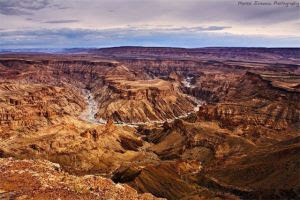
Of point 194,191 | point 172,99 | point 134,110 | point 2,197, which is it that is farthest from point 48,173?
point 172,99

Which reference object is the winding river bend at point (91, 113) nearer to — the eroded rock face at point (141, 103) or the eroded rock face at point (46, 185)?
the eroded rock face at point (141, 103)

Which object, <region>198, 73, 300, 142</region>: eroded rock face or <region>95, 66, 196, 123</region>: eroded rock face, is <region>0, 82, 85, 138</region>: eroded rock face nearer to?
<region>95, 66, 196, 123</region>: eroded rock face

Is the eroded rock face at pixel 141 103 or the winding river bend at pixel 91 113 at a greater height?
the eroded rock face at pixel 141 103

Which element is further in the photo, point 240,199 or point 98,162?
point 98,162

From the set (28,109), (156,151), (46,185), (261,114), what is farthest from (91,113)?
(46,185)

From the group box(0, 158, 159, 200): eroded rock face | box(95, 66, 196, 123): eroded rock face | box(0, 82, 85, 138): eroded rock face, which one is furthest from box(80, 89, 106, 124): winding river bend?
box(0, 158, 159, 200): eroded rock face

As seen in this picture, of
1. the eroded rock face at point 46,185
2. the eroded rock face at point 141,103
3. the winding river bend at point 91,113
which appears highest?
the eroded rock face at point 46,185

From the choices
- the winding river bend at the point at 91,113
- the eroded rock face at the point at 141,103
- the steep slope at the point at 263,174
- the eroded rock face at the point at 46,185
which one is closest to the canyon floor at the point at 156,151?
the eroded rock face at the point at 46,185

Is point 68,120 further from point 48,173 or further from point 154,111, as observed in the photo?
point 48,173

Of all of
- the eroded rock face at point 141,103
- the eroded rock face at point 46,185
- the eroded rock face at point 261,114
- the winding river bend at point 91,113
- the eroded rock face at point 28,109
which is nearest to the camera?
the eroded rock face at point 46,185
